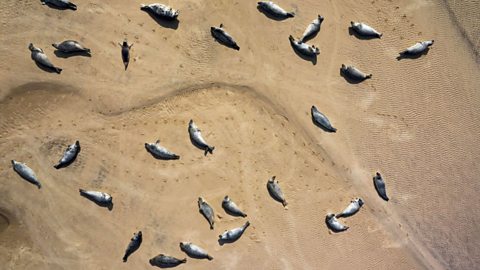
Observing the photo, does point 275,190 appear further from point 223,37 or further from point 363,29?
point 363,29

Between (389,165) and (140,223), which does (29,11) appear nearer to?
(140,223)

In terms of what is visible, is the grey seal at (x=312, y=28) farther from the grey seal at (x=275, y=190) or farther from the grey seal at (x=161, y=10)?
the grey seal at (x=275, y=190)

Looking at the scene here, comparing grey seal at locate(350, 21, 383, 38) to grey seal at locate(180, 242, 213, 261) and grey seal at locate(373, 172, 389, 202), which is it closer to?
grey seal at locate(373, 172, 389, 202)

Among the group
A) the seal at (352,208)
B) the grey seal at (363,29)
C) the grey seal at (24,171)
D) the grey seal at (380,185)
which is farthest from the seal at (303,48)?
the grey seal at (24,171)

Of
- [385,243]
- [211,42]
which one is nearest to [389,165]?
[385,243]

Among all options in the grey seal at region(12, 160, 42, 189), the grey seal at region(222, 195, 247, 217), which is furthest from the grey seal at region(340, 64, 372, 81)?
the grey seal at region(12, 160, 42, 189)

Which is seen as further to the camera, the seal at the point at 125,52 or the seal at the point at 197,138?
the seal at the point at 197,138

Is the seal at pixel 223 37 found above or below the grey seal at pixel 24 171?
above

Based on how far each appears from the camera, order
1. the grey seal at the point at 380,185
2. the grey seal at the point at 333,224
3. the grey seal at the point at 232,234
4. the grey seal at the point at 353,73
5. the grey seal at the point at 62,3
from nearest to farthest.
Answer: the grey seal at the point at 62,3
the grey seal at the point at 232,234
the grey seal at the point at 353,73
the grey seal at the point at 333,224
the grey seal at the point at 380,185
